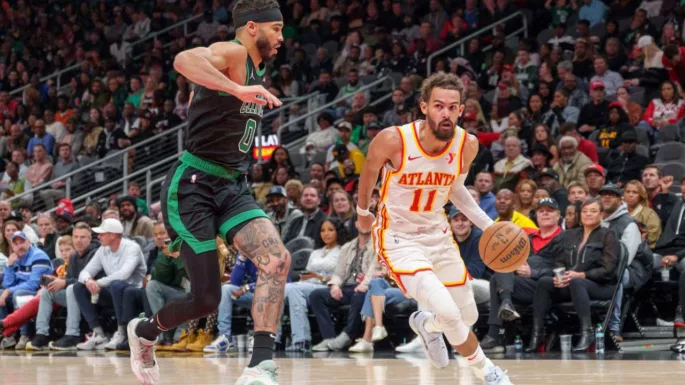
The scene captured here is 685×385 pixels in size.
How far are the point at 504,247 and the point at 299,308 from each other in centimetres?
489

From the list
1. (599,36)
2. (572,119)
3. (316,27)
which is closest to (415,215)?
(572,119)

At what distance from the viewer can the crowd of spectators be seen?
11156 mm

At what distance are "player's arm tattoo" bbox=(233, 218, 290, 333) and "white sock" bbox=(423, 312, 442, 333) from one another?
130 centimetres

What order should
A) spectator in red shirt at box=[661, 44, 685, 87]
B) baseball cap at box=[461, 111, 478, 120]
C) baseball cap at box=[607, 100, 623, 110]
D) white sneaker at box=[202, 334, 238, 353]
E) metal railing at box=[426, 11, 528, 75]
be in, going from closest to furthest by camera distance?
white sneaker at box=[202, 334, 238, 353]
baseball cap at box=[607, 100, 623, 110]
spectator in red shirt at box=[661, 44, 685, 87]
baseball cap at box=[461, 111, 478, 120]
metal railing at box=[426, 11, 528, 75]

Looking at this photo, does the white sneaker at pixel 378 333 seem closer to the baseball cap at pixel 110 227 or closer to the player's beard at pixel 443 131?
the baseball cap at pixel 110 227

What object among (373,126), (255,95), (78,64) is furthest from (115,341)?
(78,64)

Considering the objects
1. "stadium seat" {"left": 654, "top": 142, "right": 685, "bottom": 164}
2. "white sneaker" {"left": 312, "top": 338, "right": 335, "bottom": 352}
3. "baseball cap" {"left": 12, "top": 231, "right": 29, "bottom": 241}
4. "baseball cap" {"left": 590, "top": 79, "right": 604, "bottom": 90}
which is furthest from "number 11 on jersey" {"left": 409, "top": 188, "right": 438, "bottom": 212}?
"baseball cap" {"left": 590, "top": 79, "right": 604, "bottom": 90}

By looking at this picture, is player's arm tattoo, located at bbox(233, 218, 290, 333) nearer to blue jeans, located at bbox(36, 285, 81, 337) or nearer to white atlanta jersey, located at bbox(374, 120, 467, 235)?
white atlanta jersey, located at bbox(374, 120, 467, 235)

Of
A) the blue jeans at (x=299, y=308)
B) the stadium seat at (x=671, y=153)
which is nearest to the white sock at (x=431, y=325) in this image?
the blue jeans at (x=299, y=308)

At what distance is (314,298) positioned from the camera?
11680 mm

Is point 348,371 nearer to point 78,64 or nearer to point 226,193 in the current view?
point 226,193

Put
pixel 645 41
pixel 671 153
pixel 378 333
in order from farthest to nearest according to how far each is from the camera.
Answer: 1. pixel 645 41
2. pixel 671 153
3. pixel 378 333

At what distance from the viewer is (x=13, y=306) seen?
1392cm

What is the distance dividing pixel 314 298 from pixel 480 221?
4.60m
